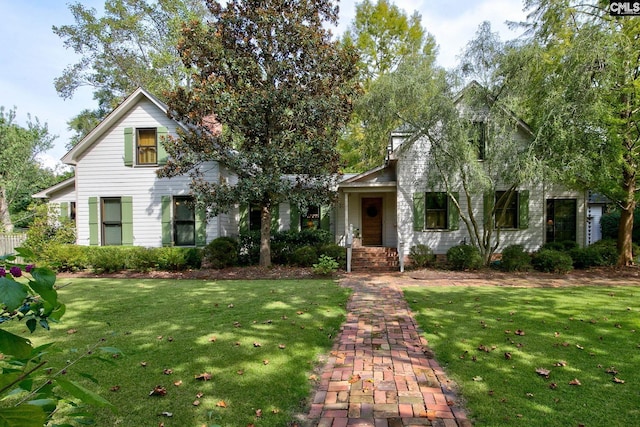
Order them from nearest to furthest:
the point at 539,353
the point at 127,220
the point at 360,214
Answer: the point at 539,353
the point at 127,220
the point at 360,214

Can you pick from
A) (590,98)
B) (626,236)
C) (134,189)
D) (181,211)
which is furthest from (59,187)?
(626,236)

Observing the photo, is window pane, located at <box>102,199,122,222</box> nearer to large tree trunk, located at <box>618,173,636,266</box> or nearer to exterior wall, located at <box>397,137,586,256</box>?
exterior wall, located at <box>397,137,586,256</box>

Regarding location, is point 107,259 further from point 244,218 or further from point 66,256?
point 244,218

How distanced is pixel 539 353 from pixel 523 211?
10182 millimetres

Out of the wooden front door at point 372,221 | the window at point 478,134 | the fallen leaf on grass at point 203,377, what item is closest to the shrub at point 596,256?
the window at point 478,134

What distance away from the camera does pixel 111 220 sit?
13227mm

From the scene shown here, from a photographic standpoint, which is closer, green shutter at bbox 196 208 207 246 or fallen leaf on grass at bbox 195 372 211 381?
fallen leaf on grass at bbox 195 372 211 381

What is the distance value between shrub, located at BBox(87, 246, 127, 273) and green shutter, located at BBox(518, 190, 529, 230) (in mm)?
14320

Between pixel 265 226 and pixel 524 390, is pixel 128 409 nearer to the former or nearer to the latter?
pixel 524 390

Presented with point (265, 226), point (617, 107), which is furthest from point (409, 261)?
point (617, 107)

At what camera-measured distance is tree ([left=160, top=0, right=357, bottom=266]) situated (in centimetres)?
1070

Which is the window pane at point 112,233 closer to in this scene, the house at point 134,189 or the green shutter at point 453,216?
the house at point 134,189

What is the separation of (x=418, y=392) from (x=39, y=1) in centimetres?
1159

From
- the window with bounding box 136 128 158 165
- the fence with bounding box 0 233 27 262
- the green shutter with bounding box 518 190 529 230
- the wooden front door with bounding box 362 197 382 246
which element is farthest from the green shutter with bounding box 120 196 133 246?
the green shutter with bounding box 518 190 529 230
